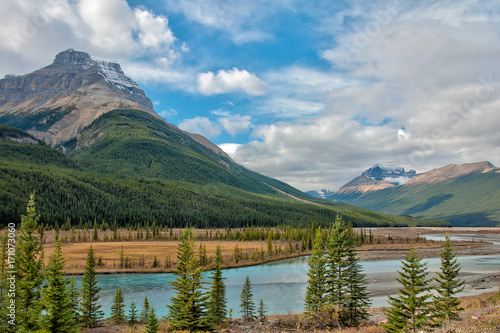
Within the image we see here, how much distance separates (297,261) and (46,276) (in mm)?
81630

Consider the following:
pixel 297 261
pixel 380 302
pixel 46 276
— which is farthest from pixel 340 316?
pixel 297 261

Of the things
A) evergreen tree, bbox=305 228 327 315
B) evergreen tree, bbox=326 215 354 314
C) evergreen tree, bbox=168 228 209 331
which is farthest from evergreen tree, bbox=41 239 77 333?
evergreen tree, bbox=326 215 354 314

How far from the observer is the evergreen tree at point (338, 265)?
3566cm

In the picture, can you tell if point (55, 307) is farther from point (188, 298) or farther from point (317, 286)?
point (317, 286)

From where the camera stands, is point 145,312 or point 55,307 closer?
point 55,307

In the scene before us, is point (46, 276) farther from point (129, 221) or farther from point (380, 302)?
point (129, 221)

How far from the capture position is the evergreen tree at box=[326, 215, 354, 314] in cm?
3566

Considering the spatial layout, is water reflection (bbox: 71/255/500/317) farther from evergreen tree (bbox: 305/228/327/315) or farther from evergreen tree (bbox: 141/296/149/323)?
evergreen tree (bbox: 305/228/327/315)

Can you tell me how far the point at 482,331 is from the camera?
66.2 feet

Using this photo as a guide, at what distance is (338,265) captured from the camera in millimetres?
36594

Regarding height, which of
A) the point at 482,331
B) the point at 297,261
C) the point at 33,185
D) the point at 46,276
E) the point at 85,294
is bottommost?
the point at 297,261

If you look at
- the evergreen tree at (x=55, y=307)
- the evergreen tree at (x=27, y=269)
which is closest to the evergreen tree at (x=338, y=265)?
the evergreen tree at (x=55, y=307)

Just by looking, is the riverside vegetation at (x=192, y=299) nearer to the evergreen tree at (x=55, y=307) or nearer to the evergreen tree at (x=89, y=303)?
the evergreen tree at (x=55, y=307)

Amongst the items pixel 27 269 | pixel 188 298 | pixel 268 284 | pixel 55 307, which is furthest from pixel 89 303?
pixel 268 284
